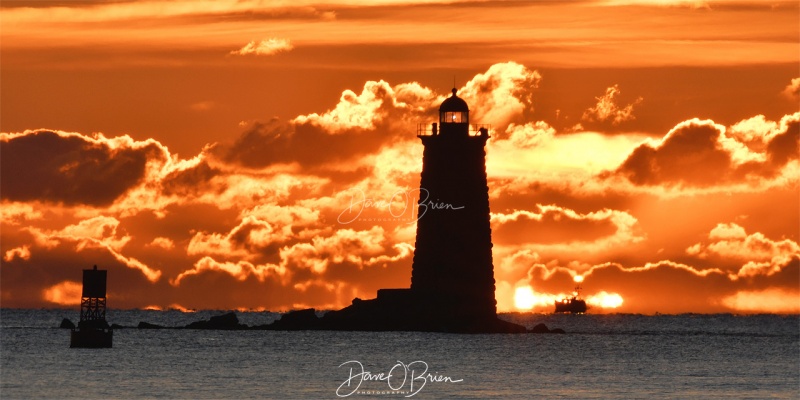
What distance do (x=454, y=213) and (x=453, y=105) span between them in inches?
227

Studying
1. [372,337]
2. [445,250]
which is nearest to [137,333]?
[372,337]

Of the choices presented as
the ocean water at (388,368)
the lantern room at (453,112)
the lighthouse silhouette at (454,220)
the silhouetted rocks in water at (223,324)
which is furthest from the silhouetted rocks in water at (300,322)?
the lantern room at (453,112)

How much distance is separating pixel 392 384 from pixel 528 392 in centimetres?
549

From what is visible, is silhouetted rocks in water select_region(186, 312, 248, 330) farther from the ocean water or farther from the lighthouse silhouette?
the lighthouse silhouette

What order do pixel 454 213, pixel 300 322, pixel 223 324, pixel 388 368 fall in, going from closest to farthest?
pixel 388 368
pixel 454 213
pixel 300 322
pixel 223 324

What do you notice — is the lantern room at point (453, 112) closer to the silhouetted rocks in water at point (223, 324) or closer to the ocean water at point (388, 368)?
the ocean water at point (388, 368)

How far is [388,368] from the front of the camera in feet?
247

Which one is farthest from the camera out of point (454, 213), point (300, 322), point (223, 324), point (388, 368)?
point (223, 324)

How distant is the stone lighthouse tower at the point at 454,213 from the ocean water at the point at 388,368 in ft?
11.6

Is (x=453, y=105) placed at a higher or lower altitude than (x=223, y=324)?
higher

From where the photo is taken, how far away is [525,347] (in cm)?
9100

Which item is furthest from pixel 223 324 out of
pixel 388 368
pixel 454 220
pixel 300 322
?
pixel 388 368

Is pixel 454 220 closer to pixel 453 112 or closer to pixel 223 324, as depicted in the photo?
pixel 453 112

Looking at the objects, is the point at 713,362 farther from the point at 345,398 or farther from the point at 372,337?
the point at 345,398
